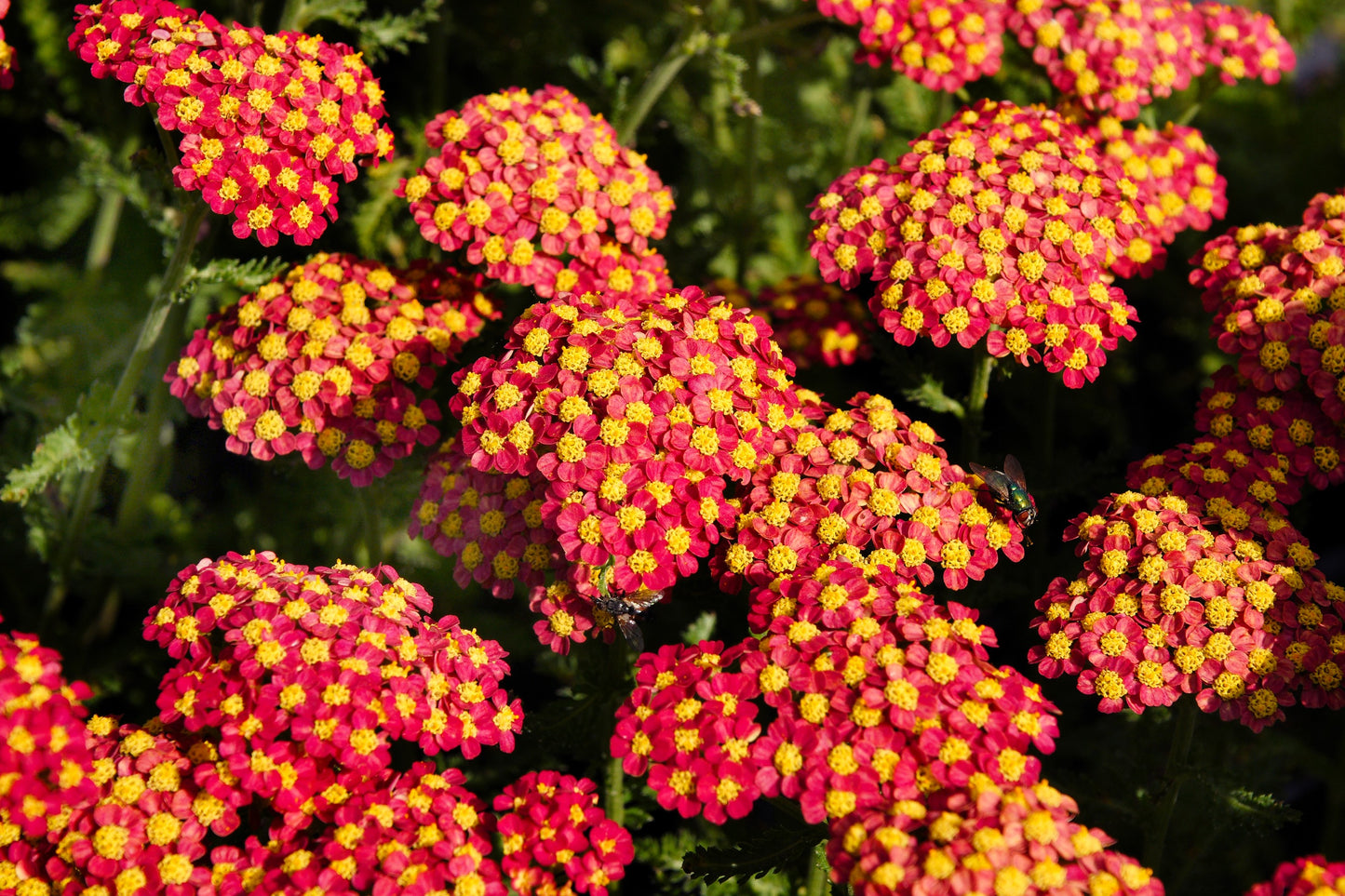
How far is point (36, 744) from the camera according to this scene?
5.34ft

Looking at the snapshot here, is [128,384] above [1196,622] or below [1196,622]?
below

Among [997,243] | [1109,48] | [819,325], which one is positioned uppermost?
[1109,48]

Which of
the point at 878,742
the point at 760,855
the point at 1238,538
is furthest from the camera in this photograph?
the point at 1238,538

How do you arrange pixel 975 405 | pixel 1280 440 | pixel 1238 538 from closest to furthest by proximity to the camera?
pixel 1238 538 < pixel 1280 440 < pixel 975 405

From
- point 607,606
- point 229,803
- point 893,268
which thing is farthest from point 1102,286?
point 229,803

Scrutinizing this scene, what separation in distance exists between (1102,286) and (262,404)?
164 cm

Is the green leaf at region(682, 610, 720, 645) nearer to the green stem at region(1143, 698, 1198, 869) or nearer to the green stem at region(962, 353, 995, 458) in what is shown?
the green stem at region(962, 353, 995, 458)

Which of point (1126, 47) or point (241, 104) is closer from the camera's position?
point (241, 104)

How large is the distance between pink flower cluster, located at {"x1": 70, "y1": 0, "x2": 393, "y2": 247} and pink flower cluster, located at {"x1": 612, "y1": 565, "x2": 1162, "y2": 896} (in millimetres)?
1091

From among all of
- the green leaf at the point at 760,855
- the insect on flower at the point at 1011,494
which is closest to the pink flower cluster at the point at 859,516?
the insect on flower at the point at 1011,494

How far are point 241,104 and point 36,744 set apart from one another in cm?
114

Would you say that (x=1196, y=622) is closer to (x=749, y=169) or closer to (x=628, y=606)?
(x=628, y=606)

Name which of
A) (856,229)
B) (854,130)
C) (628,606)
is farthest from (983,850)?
(854,130)

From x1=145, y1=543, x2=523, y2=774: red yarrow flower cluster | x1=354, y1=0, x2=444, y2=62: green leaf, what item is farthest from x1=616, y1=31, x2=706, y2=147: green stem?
x1=145, y1=543, x2=523, y2=774: red yarrow flower cluster
